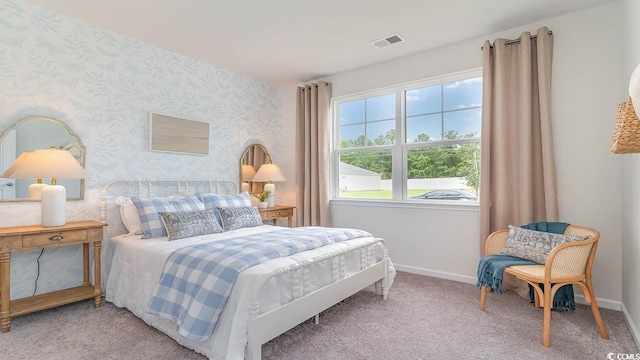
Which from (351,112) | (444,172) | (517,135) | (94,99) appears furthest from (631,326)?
(94,99)

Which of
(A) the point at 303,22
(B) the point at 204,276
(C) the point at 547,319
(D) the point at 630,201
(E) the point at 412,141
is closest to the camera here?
(B) the point at 204,276

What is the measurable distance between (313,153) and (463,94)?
2069mm

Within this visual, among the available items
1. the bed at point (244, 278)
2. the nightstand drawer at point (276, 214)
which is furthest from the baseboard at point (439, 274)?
the nightstand drawer at point (276, 214)

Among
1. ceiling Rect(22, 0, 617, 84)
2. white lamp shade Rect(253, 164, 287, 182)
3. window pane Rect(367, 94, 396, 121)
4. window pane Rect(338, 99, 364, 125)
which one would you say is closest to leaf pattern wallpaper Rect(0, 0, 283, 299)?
ceiling Rect(22, 0, 617, 84)

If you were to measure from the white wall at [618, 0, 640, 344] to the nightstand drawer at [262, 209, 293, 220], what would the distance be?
3584mm

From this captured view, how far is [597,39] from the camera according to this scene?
9.39ft

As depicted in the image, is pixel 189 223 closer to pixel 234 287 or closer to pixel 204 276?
pixel 204 276

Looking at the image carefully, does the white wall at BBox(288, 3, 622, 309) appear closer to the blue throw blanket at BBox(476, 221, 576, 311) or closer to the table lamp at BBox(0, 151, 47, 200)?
the blue throw blanket at BBox(476, 221, 576, 311)

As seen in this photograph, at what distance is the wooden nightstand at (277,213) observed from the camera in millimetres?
4367

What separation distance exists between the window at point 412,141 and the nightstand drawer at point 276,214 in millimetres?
766

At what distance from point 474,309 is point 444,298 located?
1.03 ft

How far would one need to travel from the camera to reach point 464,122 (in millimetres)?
3654

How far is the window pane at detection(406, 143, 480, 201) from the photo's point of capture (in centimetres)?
360

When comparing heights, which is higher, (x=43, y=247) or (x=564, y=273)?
(x=43, y=247)
